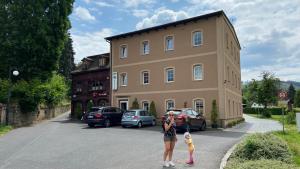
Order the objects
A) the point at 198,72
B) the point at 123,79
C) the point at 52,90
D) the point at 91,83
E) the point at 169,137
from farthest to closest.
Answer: the point at 91,83
the point at 123,79
the point at 52,90
the point at 198,72
the point at 169,137

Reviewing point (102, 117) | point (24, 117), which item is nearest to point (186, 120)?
point (102, 117)

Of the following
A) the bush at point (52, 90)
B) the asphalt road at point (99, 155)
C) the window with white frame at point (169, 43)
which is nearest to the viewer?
the asphalt road at point (99, 155)

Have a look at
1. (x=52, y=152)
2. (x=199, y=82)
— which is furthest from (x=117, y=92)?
(x=52, y=152)

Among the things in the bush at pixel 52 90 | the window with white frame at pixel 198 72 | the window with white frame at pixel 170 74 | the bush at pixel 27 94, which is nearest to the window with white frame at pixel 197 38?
the window with white frame at pixel 198 72

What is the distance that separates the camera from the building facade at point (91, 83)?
117 ft

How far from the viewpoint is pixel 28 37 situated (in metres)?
29.1

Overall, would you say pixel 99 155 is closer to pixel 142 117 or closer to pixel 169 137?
pixel 169 137

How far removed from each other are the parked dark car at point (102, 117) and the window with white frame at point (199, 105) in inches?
272

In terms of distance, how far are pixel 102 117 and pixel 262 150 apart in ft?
57.1

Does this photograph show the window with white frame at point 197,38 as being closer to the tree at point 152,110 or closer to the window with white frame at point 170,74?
the window with white frame at point 170,74

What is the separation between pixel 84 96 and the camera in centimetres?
3875

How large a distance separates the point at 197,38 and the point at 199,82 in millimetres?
4031

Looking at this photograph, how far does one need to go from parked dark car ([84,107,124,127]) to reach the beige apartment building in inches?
192

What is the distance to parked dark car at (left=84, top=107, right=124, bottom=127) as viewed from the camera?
2506cm
